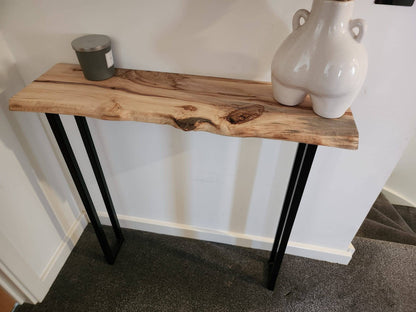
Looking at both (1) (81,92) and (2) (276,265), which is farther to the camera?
(2) (276,265)

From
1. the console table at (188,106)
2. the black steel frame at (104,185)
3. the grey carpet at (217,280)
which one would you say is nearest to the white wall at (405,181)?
the grey carpet at (217,280)

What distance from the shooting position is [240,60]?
2.99ft

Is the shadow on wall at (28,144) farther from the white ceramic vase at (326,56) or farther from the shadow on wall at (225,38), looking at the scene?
the white ceramic vase at (326,56)

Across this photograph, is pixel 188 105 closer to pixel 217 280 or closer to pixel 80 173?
pixel 80 173

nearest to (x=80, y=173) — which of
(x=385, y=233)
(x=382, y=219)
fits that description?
(x=385, y=233)

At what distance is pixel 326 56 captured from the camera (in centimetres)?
67

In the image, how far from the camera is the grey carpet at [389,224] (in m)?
1.75

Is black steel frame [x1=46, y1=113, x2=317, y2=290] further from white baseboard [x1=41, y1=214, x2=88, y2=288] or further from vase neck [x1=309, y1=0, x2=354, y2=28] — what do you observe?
vase neck [x1=309, y1=0, x2=354, y2=28]

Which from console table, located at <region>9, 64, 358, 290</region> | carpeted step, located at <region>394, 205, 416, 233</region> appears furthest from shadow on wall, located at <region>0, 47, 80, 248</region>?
carpeted step, located at <region>394, 205, 416, 233</region>

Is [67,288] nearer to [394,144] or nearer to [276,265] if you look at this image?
[276,265]

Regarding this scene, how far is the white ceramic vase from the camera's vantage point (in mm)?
654

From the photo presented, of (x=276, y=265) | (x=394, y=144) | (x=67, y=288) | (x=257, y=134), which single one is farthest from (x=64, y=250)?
(x=394, y=144)

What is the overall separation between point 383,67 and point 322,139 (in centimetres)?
35

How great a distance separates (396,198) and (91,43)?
260cm
